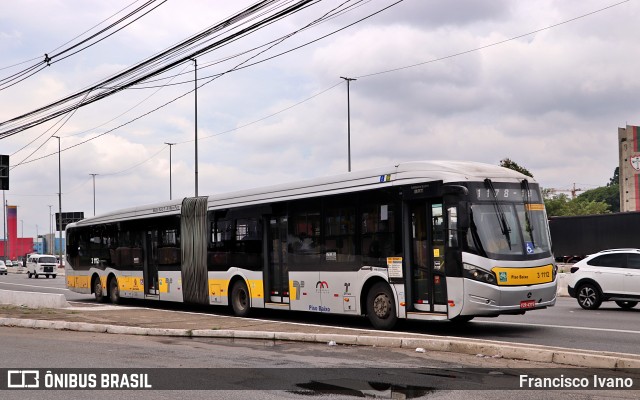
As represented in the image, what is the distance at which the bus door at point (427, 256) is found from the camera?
14.2 meters

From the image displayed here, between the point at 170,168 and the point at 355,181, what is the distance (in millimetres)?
62762

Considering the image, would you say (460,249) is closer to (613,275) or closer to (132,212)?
(613,275)

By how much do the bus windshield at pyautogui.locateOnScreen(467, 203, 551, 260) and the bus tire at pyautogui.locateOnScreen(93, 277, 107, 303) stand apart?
1772 centimetres

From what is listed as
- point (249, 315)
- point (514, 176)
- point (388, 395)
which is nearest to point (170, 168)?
point (249, 315)

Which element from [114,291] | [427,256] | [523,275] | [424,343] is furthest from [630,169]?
[424,343]

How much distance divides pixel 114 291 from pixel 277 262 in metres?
10.4

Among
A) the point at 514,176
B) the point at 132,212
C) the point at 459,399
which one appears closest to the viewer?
the point at 459,399

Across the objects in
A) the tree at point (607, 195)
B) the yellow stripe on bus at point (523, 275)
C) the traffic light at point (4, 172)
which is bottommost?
the yellow stripe on bus at point (523, 275)

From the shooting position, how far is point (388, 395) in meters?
8.43

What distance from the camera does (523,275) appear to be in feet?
46.0

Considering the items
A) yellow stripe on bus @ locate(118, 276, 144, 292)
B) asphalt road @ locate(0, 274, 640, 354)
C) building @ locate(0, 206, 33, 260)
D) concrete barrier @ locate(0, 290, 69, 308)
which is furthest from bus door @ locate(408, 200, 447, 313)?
building @ locate(0, 206, 33, 260)

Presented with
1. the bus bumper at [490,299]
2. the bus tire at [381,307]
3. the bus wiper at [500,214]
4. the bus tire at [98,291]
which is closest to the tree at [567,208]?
the bus tire at [98,291]

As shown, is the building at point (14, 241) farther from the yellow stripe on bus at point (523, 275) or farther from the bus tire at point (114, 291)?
the yellow stripe on bus at point (523, 275)

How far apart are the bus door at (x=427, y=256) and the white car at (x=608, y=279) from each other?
7798 millimetres
